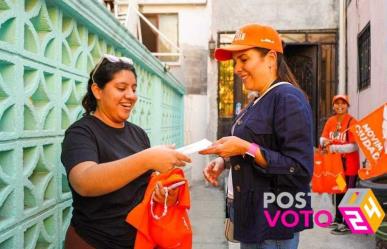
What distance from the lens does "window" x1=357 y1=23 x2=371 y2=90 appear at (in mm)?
8375

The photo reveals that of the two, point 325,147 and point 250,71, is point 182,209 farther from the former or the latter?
point 325,147

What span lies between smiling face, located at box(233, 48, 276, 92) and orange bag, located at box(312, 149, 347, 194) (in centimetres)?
389

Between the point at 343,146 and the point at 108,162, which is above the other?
the point at 108,162

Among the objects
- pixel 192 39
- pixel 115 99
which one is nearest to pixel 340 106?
pixel 115 99

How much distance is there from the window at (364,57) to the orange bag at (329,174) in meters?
3.06

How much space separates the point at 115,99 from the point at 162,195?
20.8 inches

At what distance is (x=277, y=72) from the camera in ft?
7.78

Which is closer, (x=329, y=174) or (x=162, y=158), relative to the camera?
(x=162, y=158)

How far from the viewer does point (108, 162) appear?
74.2 inches

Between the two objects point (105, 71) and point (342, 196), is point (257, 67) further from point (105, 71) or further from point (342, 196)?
point (342, 196)

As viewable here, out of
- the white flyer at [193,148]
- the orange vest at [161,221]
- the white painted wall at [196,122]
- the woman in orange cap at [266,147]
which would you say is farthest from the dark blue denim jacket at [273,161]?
the white painted wall at [196,122]

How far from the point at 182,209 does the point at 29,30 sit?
1158mm

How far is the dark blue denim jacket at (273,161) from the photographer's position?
6.95ft

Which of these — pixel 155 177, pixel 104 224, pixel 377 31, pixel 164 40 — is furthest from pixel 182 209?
pixel 164 40
